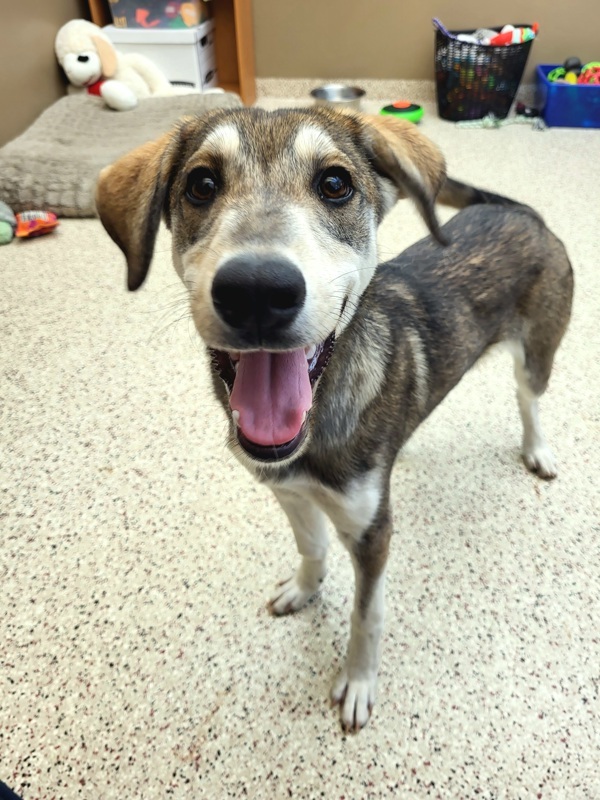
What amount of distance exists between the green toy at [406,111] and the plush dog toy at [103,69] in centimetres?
154

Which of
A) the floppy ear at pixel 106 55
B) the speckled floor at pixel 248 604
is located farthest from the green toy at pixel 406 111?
the speckled floor at pixel 248 604

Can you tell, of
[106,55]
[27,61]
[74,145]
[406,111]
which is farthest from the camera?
[406,111]

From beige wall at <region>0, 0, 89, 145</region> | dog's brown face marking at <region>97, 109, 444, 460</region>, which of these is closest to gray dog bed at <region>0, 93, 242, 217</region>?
beige wall at <region>0, 0, 89, 145</region>

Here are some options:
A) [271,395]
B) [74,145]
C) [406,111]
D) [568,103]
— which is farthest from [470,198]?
[568,103]

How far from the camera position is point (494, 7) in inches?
167

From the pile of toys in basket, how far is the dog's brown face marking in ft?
10.8

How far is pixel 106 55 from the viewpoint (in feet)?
12.9

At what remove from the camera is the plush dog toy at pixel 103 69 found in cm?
380

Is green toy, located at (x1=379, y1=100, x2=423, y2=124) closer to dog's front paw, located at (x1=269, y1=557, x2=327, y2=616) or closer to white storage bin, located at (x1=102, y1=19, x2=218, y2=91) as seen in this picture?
white storage bin, located at (x1=102, y1=19, x2=218, y2=91)

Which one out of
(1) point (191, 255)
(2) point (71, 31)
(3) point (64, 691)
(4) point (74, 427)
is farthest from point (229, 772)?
(2) point (71, 31)

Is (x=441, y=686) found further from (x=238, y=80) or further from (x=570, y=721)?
(x=238, y=80)

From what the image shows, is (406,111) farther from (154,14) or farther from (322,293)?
(322,293)

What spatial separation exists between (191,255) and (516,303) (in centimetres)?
93

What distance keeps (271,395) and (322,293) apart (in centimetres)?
21
